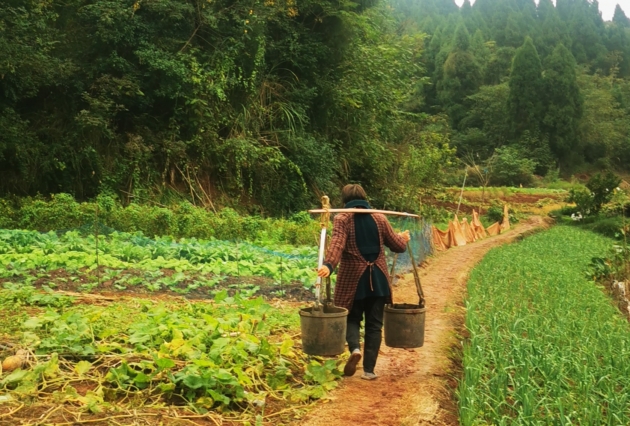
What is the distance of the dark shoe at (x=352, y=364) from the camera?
16.8 ft

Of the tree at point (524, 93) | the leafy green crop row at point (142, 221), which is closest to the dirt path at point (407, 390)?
the leafy green crop row at point (142, 221)

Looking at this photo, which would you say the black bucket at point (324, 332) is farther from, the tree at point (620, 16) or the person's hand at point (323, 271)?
the tree at point (620, 16)

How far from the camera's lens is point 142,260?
9.97 m

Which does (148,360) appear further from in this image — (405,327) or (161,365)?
(405,327)

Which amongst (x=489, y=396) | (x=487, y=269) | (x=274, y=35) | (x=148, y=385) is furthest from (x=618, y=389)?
(x=274, y=35)

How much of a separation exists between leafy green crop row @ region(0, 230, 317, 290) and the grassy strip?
9.90 feet

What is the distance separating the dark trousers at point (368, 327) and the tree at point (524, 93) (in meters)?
49.7

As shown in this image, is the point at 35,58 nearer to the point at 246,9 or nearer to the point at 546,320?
the point at 246,9

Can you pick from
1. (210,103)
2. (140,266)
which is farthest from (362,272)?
(210,103)

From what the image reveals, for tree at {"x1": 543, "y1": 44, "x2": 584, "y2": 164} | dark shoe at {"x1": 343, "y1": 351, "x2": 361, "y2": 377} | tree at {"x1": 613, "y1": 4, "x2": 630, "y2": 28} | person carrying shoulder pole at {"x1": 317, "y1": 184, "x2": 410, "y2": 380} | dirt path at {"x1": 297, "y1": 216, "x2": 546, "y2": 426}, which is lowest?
dirt path at {"x1": 297, "y1": 216, "x2": 546, "y2": 426}

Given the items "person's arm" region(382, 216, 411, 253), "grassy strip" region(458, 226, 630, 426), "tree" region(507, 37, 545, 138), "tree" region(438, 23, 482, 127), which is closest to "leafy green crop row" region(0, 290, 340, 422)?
"person's arm" region(382, 216, 411, 253)

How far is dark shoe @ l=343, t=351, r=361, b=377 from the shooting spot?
512cm

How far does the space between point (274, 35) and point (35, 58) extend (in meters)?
8.38

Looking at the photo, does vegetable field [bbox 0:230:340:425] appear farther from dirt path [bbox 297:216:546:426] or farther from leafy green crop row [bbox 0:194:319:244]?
leafy green crop row [bbox 0:194:319:244]
